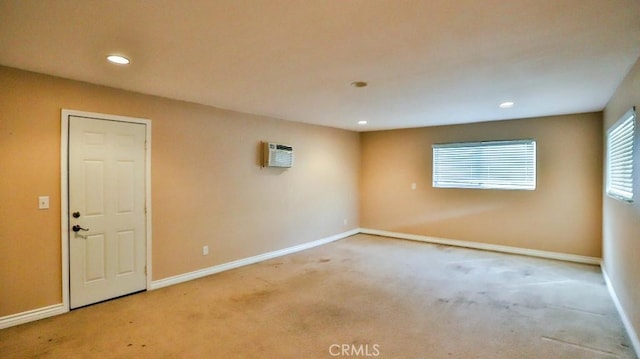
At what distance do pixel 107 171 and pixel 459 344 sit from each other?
12.8ft

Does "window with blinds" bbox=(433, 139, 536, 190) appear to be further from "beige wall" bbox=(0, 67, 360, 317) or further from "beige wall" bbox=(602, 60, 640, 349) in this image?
"beige wall" bbox=(0, 67, 360, 317)

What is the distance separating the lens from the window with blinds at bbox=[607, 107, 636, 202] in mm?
2908

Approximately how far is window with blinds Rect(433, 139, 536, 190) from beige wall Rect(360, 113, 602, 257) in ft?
0.38

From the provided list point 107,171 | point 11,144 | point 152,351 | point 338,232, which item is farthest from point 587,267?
point 11,144

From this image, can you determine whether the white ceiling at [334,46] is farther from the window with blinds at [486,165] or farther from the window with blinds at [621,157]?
the window with blinds at [486,165]

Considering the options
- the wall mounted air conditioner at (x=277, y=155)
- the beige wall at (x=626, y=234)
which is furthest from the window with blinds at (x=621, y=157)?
the wall mounted air conditioner at (x=277, y=155)

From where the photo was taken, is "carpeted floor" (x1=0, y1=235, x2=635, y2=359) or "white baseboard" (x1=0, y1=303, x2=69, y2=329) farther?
"white baseboard" (x1=0, y1=303, x2=69, y2=329)

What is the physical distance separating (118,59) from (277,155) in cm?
284

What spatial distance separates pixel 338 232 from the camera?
700cm

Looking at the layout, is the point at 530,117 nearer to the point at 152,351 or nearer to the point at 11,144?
the point at 152,351

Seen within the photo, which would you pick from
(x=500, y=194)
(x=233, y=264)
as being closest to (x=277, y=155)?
(x=233, y=264)

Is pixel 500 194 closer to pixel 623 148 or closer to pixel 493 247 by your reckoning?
pixel 493 247

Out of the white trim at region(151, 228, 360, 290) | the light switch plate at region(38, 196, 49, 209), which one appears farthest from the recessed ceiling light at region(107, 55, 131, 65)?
the white trim at region(151, 228, 360, 290)

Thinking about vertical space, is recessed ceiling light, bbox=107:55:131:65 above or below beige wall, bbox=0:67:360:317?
above
